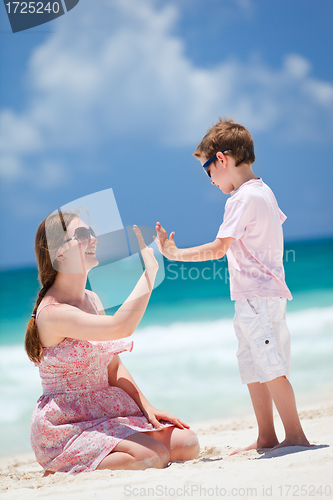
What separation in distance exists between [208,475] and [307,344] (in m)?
5.29

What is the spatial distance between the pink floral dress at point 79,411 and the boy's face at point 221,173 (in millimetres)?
1002

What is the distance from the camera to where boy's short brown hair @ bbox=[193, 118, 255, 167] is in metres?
2.26

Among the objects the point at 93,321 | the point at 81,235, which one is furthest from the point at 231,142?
the point at 93,321

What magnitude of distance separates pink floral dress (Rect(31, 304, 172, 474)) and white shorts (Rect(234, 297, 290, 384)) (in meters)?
0.51

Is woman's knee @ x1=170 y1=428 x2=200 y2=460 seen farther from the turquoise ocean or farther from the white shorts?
the turquoise ocean

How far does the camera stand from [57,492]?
5.09 ft

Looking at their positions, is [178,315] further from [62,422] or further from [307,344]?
[62,422]

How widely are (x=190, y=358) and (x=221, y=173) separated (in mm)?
4349

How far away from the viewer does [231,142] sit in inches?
88.8

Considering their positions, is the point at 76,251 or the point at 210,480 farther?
the point at 76,251

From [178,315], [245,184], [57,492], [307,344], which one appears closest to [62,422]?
[57,492]

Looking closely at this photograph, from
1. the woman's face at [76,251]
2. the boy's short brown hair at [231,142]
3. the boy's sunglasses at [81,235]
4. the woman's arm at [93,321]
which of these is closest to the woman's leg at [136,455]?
the woman's arm at [93,321]

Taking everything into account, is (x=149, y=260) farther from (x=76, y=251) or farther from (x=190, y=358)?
(x=190, y=358)

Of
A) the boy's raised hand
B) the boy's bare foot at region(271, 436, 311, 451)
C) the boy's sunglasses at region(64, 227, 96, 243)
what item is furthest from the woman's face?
the boy's bare foot at region(271, 436, 311, 451)
